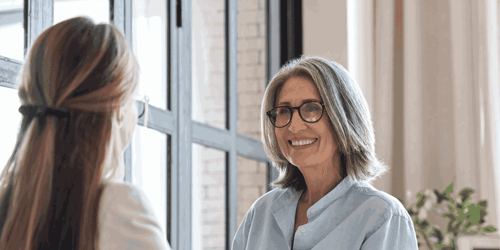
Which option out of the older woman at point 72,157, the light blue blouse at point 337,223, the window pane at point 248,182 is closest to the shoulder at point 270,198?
the light blue blouse at point 337,223

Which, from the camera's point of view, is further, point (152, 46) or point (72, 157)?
point (152, 46)

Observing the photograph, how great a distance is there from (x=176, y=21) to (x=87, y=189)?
1359 millimetres

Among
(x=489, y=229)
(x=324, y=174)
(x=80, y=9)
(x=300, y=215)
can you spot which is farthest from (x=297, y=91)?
(x=489, y=229)

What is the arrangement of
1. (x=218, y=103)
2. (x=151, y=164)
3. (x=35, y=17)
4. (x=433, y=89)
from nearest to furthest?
(x=35, y=17), (x=151, y=164), (x=218, y=103), (x=433, y=89)

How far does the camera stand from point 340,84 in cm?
129

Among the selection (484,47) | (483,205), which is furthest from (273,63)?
(483,205)

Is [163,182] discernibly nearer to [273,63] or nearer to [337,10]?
[273,63]

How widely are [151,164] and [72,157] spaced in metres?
1.09

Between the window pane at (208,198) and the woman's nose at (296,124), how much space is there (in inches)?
32.7

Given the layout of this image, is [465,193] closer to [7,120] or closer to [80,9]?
[80,9]

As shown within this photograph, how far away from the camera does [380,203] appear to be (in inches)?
47.6

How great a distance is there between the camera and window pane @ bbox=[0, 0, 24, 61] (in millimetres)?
1056

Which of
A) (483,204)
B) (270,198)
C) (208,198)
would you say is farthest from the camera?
→ (483,204)

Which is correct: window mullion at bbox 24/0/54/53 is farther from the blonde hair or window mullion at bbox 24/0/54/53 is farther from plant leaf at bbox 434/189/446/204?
plant leaf at bbox 434/189/446/204
